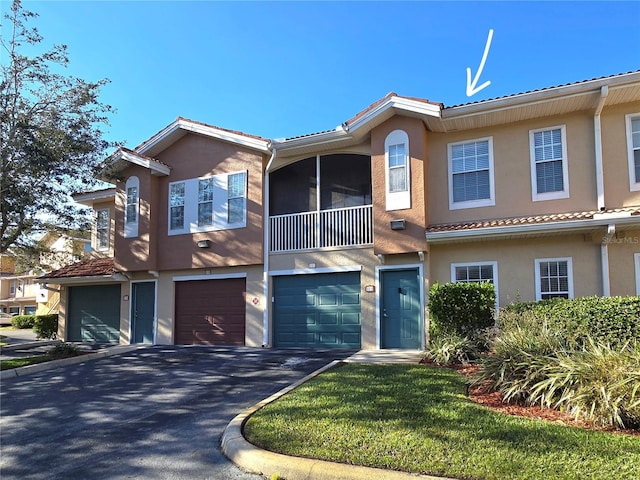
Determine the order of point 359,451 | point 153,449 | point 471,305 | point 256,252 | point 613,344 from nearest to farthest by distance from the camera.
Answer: point 359,451, point 153,449, point 613,344, point 471,305, point 256,252

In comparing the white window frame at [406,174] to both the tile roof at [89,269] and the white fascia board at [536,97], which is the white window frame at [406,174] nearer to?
the white fascia board at [536,97]

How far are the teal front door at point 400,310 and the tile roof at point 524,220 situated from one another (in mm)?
1406

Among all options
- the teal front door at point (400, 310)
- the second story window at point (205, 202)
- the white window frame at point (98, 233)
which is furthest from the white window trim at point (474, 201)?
the white window frame at point (98, 233)

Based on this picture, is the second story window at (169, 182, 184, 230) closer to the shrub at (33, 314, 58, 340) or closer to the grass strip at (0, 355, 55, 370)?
the grass strip at (0, 355, 55, 370)

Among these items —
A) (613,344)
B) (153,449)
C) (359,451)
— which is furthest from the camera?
(613,344)

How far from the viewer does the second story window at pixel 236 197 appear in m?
14.7

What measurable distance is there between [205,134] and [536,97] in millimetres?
9839

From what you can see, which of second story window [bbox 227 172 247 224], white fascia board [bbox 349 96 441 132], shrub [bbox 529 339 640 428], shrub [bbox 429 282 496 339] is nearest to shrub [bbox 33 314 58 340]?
second story window [bbox 227 172 247 224]

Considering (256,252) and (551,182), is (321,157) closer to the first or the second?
(256,252)

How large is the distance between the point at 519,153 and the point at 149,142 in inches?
458

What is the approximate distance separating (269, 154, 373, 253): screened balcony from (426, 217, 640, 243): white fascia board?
219cm

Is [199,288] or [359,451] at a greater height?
[199,288]

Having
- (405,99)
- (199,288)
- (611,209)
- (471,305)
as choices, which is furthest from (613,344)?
(199,288)

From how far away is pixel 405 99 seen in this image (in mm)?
11914
